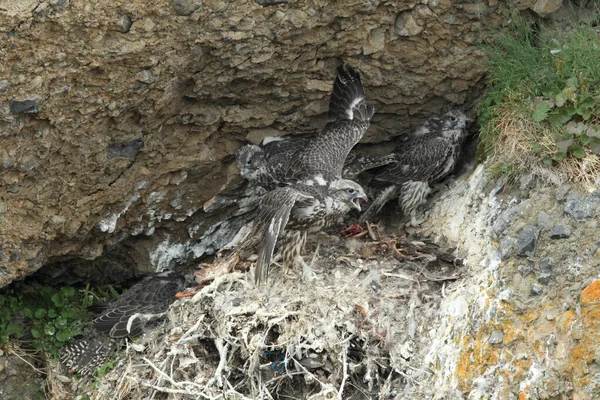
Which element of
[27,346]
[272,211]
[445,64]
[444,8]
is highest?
[444,8]

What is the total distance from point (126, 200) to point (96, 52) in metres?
1.47

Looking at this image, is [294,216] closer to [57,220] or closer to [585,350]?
[57,220]

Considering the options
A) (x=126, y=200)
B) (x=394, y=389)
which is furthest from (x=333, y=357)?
(x=126, y=200)

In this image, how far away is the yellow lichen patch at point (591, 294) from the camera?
225 inches

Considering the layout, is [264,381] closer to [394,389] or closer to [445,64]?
[394,389]

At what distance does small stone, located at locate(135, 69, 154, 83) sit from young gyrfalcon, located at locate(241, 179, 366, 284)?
1284 mm

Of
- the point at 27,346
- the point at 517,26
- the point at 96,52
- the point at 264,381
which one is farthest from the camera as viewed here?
the point at 27,346

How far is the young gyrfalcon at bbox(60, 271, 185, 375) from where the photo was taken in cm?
755

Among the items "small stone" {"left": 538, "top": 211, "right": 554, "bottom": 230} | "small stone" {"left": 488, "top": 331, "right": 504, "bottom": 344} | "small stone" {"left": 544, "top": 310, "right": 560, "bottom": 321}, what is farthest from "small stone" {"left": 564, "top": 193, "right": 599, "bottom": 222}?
"small stone" {"left": 488, "top": 331, "right": 504, "bottom": 344}

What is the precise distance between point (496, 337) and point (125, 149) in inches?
115

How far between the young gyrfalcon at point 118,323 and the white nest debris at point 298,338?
171 mm

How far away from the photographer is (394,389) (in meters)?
6.41

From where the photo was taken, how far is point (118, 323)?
7.58m

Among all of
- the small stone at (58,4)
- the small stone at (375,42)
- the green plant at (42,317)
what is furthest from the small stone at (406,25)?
the green plant at (42,317)
